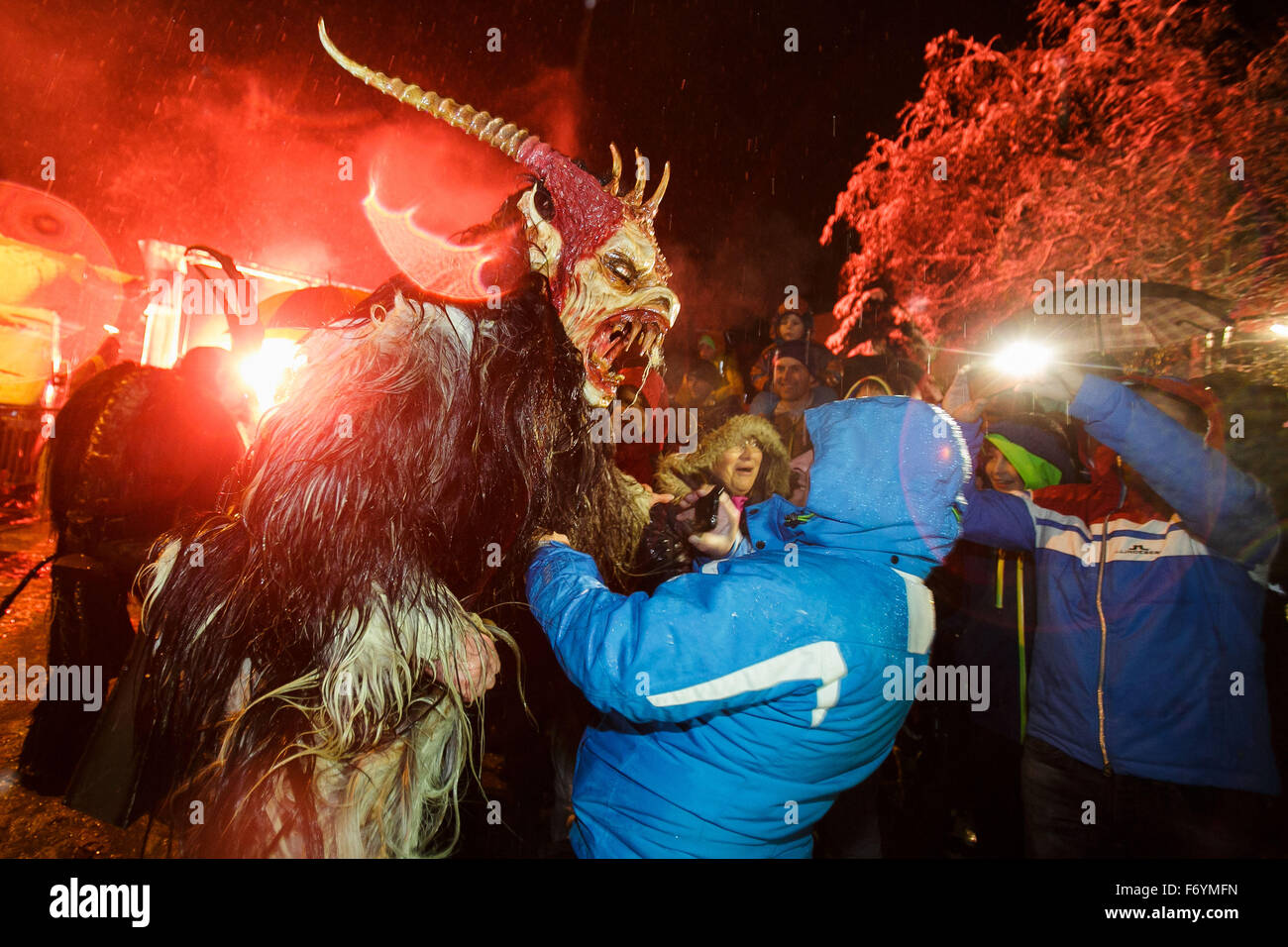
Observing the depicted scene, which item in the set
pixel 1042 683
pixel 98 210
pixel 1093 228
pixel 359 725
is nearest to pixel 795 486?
pixel 1042 683

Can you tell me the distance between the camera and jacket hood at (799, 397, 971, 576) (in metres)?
1.63

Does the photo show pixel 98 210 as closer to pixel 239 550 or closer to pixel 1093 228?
pixel 239 550

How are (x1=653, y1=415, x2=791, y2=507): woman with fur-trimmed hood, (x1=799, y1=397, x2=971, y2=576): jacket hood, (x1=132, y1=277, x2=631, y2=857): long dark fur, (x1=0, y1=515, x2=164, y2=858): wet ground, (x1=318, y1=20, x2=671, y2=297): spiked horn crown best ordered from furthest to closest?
(x1=653, y1=415, x2=791, y2=507): woman with fur-trimmed hood, (x1=0, y1=515, x2=164, y2=858): wet ground, (x1=318, y1=20, x2=671, y2=297): spiked horn crown, (x1=799, y1=397, x2=971, y2=576): jacket hood, (x1=132, y1=277, x2=631, y2=857): long dark fur

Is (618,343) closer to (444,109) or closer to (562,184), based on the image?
(562,184)

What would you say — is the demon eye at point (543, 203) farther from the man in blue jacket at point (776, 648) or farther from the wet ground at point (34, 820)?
the wet ground at point (34, 820)

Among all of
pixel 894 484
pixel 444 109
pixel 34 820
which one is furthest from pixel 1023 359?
pixel 34 820

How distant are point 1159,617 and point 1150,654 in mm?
173

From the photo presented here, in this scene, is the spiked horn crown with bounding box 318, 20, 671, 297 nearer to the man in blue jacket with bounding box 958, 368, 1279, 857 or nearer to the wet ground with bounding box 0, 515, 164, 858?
the man in blue jacket with bounding box 958, 368, 1279, 857

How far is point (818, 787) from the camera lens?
173 centimetres

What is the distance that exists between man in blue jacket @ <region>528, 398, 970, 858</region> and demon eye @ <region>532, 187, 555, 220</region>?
1.07 m

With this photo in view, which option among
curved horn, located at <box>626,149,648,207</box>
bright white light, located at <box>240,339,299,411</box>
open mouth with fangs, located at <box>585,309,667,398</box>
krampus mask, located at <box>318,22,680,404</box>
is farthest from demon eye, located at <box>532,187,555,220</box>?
bright white light, located at <box>240,339,299,411</box>

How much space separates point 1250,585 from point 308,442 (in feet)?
12.4

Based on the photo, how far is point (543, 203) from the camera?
5.97 ft

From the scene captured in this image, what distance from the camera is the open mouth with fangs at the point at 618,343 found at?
1.86 meters
